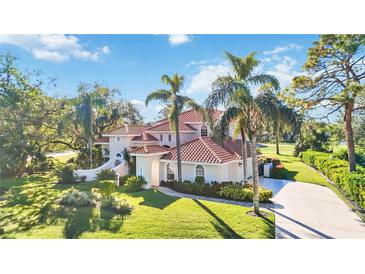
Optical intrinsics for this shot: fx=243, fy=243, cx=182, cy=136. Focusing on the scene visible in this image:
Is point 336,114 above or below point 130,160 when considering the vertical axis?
above

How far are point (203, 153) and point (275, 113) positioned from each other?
18.7 ft

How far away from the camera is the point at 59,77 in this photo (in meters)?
10.9

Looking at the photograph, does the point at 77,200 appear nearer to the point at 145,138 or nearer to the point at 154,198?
the point at 154,198

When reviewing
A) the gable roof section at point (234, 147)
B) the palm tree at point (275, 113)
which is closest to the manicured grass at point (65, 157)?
the gable roof section at point (234, 147)

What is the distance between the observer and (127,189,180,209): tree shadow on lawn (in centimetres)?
1102

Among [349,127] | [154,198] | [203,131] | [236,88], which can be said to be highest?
[236,88]

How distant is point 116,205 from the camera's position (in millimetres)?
10148

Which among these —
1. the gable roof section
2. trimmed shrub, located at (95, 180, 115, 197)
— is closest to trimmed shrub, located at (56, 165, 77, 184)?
trimmed shrub, located at (95, 180, 115, 197)

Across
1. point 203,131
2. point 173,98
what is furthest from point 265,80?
point 203,131

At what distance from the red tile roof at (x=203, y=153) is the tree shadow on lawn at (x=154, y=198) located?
2390 millimetres

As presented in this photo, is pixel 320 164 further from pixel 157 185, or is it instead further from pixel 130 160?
pixel 130 160
